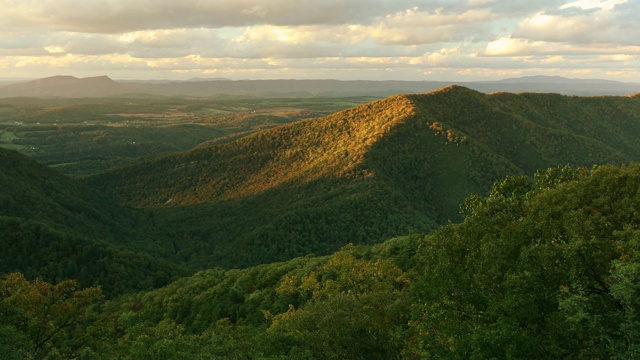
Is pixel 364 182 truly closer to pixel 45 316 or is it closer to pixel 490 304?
pixel 45 316

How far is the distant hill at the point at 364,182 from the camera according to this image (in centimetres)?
13475

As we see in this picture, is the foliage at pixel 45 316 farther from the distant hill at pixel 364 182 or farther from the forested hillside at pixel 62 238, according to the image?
the distant hill at pixel 364 182

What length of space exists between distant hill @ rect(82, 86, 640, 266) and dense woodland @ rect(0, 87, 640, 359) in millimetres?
804

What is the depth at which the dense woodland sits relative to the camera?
25000 millimetres

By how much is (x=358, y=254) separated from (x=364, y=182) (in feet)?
268

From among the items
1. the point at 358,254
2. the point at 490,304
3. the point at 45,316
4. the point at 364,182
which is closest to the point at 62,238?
the point at 45,316

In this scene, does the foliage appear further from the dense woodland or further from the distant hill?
the distant hill

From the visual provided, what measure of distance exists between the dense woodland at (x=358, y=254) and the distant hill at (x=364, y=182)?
80cm

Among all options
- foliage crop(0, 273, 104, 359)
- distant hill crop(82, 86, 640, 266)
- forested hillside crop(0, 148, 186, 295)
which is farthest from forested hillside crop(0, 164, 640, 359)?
distant hill crop(82, 86, 640, 266)

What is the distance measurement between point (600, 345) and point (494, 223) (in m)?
10.3

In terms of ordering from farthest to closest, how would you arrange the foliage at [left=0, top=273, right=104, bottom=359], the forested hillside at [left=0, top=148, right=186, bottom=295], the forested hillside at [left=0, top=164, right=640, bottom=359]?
1. the forested hillside at [left=0, top=148, right=186, bottom=295]
2. the foliage at [left=0, top=273, right=104, bottom=359]
3. the forested hillside at [left=0, top=164, right=640, bottom=359]

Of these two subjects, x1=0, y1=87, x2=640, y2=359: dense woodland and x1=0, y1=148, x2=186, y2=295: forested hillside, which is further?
x1=0, y1=148, x2=186, y2=295: forested hillside

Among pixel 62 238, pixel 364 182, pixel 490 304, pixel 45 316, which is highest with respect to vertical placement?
pixel 490 304

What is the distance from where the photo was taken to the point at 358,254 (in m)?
74.2
